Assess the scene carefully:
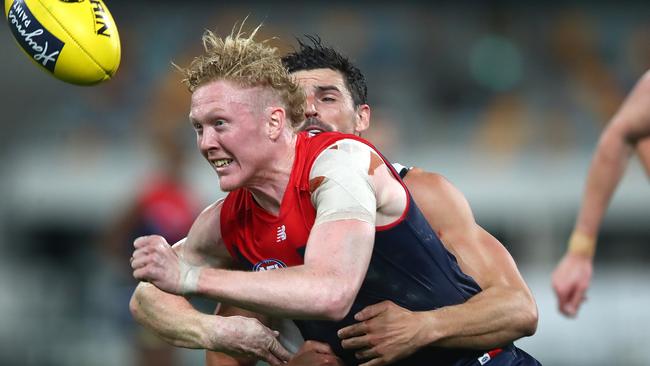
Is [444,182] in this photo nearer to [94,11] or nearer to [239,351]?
[239,351]

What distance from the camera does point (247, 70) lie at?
4.17 m

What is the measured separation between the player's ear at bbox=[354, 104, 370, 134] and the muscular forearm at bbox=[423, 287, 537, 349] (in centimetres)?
116

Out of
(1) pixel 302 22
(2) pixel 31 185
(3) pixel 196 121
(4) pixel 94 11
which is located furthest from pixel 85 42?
(1) pixel 302 22

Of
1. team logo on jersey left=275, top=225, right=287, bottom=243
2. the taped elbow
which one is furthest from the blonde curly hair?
the taped elbow

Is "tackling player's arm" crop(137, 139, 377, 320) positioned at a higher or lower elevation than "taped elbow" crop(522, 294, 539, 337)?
higher

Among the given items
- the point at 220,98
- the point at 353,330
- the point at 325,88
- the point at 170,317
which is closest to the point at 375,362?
the point at 353,330

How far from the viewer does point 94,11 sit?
4.66m

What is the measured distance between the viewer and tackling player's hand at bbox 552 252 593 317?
5.42 m

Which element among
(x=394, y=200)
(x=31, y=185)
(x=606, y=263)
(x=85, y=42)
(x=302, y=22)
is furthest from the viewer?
(x=302, y=22)

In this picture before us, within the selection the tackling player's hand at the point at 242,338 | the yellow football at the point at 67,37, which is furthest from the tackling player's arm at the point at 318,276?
the yellow football at the point at 67,37

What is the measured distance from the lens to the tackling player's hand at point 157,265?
3.59 metres

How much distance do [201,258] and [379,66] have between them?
9602mm

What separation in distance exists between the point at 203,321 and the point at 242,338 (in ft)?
0.82

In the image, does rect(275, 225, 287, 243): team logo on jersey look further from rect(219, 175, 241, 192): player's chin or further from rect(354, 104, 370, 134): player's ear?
rect(354, 104, 370, 134): player's ear
